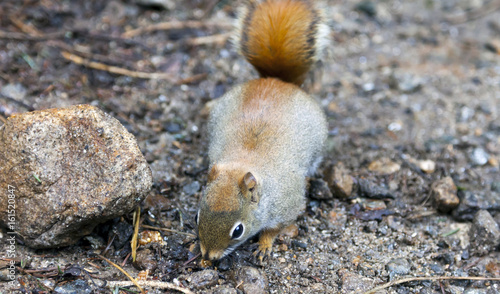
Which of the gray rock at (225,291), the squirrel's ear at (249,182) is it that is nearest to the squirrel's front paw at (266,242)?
the gray rock at (225,291)

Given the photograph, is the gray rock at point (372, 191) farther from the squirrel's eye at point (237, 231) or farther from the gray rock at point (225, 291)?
the gray rock at point (225, 291)

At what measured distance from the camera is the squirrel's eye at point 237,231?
268 cm

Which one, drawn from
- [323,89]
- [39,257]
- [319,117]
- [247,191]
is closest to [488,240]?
[319,117]

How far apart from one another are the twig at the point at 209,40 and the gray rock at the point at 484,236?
307 centimetres

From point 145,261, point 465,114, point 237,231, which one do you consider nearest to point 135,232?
point 145,261

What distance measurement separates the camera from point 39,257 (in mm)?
2709

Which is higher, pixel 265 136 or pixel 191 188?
pixel 265 136

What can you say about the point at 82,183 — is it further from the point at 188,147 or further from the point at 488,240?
the point at 488,240

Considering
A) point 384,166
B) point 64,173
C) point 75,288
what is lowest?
point 384,166

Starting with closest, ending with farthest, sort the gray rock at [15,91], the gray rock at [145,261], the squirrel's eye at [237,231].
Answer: the squirrel's eye at [237,231] → the gray rock at [145,261] → the gray rock at [15,91]

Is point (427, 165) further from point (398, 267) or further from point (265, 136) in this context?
point (265, 136)

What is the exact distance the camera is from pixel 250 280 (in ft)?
9.25

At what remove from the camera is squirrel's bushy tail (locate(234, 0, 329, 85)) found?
11.5ft

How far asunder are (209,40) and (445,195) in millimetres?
2862
